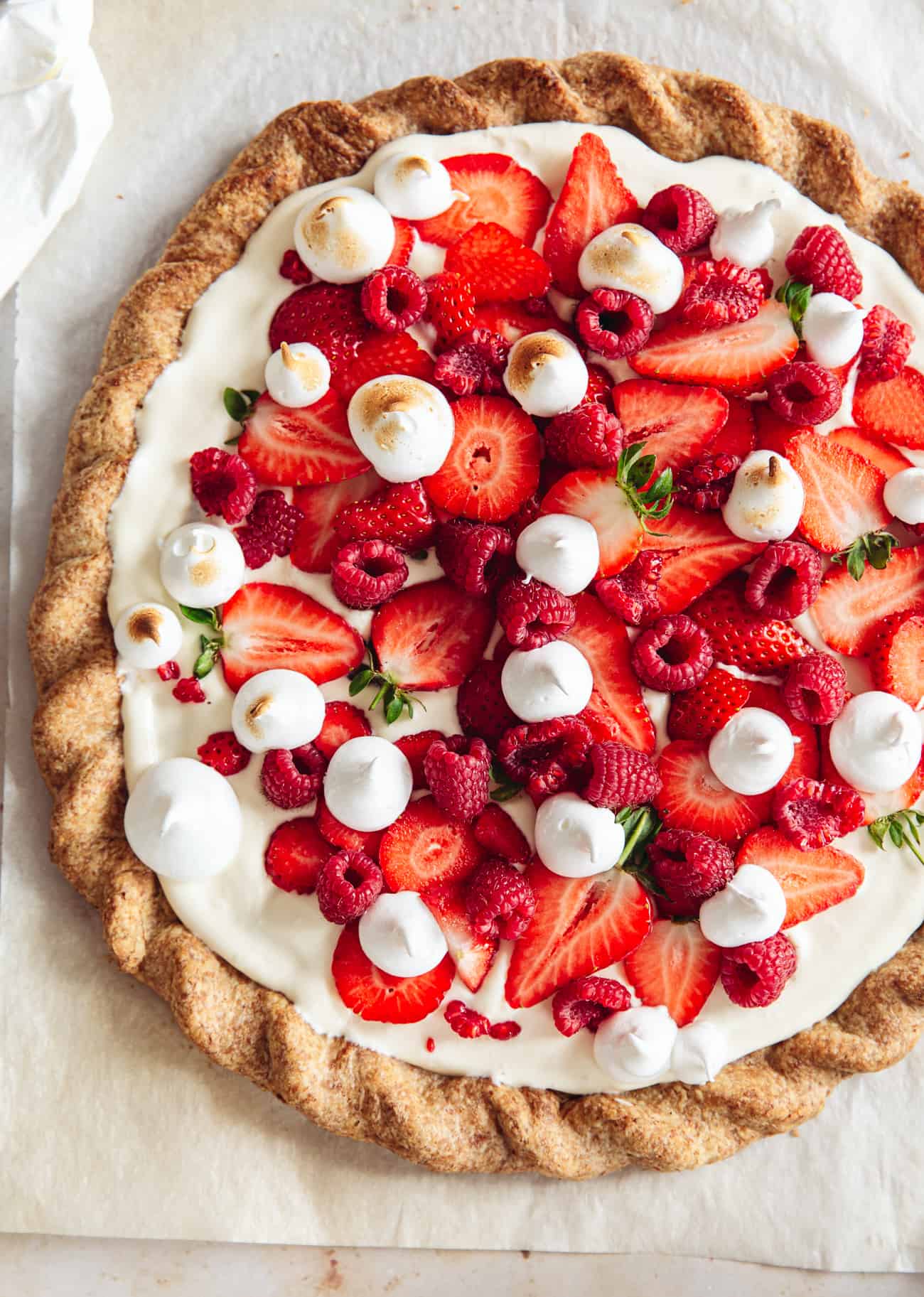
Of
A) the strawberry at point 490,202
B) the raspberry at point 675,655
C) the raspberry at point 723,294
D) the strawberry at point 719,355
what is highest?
the raspberry at point 723,294

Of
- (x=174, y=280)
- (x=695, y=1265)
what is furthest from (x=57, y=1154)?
(x=174, y=280)

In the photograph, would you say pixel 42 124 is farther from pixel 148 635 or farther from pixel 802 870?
pixel 802 870

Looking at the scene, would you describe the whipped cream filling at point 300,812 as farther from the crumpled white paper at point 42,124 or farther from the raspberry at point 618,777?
the crumpled white paper at point 42,124

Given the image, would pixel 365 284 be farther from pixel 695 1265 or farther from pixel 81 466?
pixel 695 1265

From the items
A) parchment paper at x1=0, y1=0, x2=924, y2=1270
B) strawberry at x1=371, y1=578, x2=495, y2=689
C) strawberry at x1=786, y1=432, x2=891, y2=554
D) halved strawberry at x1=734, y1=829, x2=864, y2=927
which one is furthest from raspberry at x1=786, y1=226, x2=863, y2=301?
halved strawberry at x1=734, y1=829, x2=864, y2=927

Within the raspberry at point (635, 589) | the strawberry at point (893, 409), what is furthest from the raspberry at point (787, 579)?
the strawberry at point (893, 409)

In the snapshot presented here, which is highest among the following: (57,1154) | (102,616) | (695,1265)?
(102,616)

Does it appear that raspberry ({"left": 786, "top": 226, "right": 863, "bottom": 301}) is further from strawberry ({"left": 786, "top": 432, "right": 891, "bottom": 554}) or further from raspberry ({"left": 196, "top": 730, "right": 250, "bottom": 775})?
Answer: raspberry ({"left": 196, "top": 730, "right": 250, "bottom": 775})
